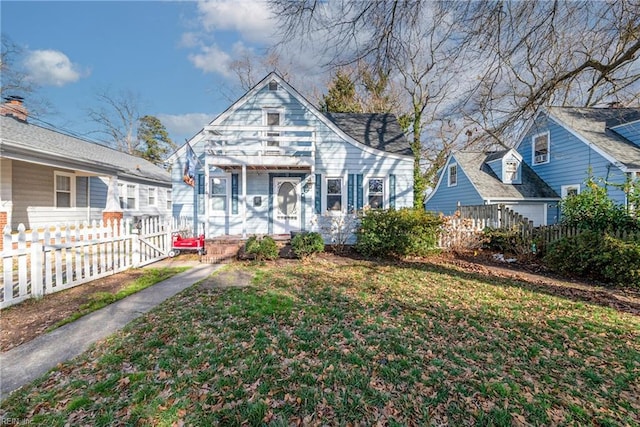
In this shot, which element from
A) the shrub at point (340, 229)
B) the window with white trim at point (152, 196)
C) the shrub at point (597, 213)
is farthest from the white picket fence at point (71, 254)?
the shrub at point (597, 213)

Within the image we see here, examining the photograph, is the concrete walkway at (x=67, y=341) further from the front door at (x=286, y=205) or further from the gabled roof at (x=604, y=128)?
the gabled roof at (x=604, y=128)

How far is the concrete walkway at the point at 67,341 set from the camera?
289cm

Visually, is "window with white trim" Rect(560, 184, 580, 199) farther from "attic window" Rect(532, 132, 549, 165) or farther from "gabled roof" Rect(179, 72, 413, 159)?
"gabled roof" Rect(179, 72, 413, 159)

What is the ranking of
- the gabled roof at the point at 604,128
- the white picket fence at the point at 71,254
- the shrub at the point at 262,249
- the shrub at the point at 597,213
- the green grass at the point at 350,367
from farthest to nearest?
the gabled roof at the point at 604,128 → the shrub at the point at 262,249 → the shrub at the point at 597,213 → the white picket fence at the point at 71,254 → the green grass at the point at 350,367

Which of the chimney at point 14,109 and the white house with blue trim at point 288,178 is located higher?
the chimney at point 14,109

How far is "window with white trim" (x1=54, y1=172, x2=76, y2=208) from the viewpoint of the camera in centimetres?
1250

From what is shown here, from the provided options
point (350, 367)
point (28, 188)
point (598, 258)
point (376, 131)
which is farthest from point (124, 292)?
point (376, 131)

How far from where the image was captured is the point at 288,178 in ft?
38.4

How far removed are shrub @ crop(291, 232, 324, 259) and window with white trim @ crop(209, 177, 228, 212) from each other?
4.33 metres

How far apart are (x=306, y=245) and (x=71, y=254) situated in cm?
555

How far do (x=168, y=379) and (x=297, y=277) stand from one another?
406cm

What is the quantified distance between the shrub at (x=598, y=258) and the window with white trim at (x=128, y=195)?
1907 centimetres

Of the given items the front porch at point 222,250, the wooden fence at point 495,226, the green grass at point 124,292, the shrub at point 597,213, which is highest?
the shrub at point 597,213

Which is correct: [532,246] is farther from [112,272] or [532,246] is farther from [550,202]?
[112,272]
